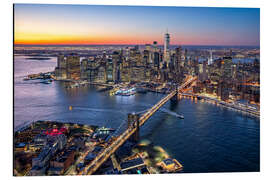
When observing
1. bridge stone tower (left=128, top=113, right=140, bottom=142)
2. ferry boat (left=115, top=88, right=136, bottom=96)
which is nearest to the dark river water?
bridge stone tower (left=128, top=113, right=140, bottom=142)

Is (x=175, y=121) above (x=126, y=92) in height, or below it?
below

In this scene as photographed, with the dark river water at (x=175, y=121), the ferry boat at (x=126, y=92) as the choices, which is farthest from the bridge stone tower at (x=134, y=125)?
the ferry boat at (x=126, y=92)

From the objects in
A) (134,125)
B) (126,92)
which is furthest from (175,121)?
(126,92)

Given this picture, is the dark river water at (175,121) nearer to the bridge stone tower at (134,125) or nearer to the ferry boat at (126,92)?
the bridge stone tower at (134,125)

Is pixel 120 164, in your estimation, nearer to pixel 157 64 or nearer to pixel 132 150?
pixel 132 150

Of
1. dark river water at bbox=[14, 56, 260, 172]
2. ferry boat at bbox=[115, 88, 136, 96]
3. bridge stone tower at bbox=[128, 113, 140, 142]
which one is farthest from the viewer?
ferry boat at bbox=[115, 88, 136, 96]

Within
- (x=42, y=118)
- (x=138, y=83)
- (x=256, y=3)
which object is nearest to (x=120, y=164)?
(x=42, y=118)

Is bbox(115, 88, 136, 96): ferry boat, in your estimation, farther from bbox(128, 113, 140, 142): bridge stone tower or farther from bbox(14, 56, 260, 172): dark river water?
bbox(128, 113, 140, 142): bridge stone tower

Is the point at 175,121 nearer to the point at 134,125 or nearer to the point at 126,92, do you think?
the point at 134,125

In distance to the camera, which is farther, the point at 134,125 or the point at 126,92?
the point at 126,92
